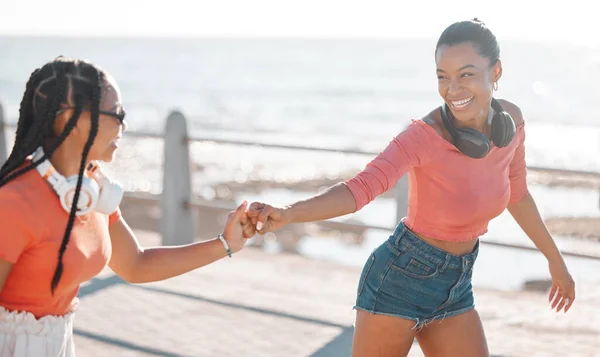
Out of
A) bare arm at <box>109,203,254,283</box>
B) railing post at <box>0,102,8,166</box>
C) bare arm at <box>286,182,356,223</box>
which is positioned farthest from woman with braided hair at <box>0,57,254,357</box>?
railing post at <box>0,102,8,166</box>

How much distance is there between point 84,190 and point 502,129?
5.53 feet

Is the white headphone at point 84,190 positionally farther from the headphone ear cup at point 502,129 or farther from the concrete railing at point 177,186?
the concrete railing at point 177,186

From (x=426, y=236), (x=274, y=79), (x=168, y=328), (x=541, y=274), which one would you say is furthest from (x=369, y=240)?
(x=274, y=79)

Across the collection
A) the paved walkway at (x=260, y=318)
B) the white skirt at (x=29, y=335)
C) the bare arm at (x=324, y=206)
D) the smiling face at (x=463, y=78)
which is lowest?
the paved walkway at (x=260, y=318)

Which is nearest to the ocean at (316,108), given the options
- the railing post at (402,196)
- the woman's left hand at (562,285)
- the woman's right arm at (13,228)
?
the railing post at (402,196)

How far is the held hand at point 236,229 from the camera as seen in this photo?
11.1ft

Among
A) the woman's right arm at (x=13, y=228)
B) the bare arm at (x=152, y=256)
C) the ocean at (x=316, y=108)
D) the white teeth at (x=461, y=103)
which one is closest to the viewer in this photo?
the woman's right arm at (x=13, y=228)

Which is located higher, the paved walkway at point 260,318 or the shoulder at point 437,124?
the shoulder at point 437,124

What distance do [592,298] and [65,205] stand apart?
6391 mm

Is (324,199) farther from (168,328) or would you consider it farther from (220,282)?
(220,282)

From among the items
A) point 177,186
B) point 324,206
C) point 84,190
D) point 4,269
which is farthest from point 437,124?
point 177,186

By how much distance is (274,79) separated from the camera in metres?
74.9

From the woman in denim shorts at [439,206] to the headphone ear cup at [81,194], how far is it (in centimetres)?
83

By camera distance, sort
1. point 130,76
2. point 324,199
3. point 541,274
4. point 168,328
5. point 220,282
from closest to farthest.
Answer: point 324,199
point 168,328
point 220,282
point 541,274
point 130,76
